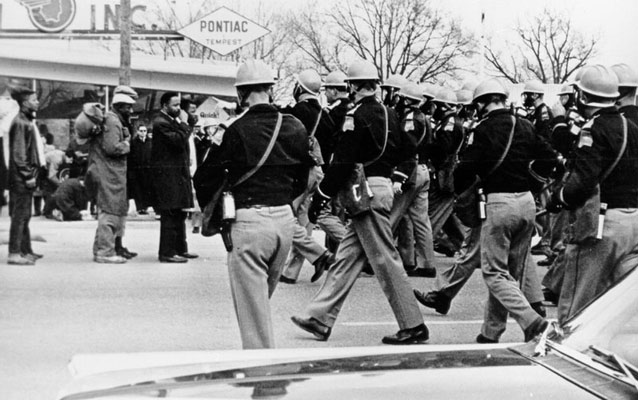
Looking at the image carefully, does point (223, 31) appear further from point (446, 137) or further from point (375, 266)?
point (446, 137)

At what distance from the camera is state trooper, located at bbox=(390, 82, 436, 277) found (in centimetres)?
945

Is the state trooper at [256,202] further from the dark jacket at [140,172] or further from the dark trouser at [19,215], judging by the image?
the dark jacket at [140,172]

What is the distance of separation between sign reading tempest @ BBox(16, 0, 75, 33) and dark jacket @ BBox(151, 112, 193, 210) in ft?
8.32

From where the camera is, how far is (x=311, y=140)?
28.2 ft

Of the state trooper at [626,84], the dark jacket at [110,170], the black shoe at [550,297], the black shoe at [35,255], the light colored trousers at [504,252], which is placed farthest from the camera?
the dark jacket at [110,170]

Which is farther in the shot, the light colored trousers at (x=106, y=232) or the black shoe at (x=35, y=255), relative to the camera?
the light colored trousers at (x=106, y=232)

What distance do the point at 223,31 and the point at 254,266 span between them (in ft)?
6.02

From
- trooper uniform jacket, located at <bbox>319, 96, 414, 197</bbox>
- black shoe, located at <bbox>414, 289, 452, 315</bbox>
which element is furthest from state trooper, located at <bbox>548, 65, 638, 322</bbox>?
black shoe, located at <bbox>414, 289, 452, 315</bbox>

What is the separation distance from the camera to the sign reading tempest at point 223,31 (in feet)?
20.7

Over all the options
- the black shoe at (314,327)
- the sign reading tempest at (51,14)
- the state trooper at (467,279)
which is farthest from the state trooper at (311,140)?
the sign reading tempest at (51,14)

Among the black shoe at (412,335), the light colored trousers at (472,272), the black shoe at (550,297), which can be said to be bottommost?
the black shoe at (550,297)

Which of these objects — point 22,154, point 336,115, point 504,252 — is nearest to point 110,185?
point 336,115

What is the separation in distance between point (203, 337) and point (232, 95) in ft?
4.86

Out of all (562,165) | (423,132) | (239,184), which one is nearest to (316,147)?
(423,132)
